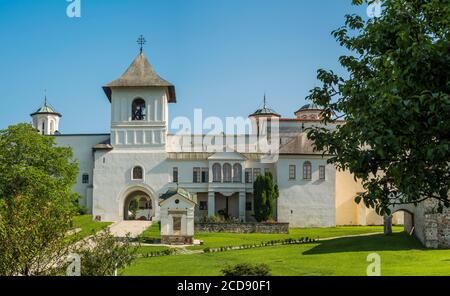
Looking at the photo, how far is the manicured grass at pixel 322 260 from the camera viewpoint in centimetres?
2067

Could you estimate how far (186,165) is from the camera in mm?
50531

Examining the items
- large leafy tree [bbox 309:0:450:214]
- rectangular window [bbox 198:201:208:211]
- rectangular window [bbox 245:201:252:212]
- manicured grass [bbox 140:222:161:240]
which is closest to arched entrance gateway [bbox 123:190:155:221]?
rectangular window [bbox 198:201:208:211]

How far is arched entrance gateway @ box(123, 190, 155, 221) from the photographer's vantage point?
51.7 m

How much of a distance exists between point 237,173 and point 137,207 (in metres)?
17.8

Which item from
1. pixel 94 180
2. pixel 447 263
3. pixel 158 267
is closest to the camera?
pixel 447 263

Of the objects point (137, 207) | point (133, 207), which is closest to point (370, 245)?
point (133, 207)

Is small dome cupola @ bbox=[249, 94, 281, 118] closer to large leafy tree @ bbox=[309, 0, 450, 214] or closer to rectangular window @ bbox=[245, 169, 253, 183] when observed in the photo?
rectangular window @ bbox=[245, 169, 253, 183]

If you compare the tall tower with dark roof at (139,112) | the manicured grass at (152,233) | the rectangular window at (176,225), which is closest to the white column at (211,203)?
the tall tower with dark roof at (139,112)

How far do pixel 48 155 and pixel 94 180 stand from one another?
12737mm

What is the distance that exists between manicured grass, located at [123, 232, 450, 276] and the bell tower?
875 inches

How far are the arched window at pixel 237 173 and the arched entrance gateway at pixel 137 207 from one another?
22.9ft
